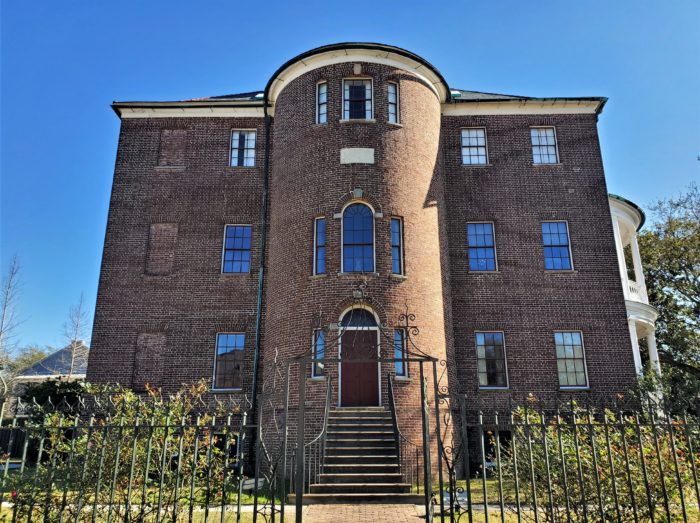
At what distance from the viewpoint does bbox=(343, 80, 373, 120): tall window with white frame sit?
17.7 metres

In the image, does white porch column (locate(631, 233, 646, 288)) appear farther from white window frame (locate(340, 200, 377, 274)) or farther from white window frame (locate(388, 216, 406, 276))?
white window frame (locate(340, 200, 377, 274))

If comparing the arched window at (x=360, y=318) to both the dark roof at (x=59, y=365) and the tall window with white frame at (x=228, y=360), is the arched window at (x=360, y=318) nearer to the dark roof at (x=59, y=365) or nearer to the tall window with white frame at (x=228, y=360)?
the tall window with white frame at (x=228, y=360)

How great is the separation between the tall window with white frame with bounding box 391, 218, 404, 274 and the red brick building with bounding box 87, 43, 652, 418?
77 mm

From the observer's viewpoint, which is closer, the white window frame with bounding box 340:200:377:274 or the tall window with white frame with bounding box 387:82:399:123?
the white window frame with bounding box 340:200:377:274

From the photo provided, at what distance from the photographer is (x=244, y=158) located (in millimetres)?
20375

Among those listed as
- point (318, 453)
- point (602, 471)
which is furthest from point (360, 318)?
point (602, 471)

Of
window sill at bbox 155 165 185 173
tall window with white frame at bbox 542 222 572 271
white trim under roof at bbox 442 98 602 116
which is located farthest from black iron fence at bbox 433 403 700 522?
window sill at bbox 155 165 185 173

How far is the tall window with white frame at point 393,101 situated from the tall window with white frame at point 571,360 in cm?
891

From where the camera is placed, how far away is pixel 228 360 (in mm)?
18234

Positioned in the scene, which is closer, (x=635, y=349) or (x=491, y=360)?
(x=491, y=360)

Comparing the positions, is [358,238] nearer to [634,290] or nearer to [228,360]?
[228,360]

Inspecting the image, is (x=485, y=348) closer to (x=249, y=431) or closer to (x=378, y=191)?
(x=378, y=191)

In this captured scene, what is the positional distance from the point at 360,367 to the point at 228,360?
5127 mm

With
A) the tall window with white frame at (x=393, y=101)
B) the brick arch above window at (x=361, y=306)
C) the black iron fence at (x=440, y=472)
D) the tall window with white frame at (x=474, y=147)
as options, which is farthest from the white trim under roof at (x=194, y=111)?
the black iron fence at (x=440, y=472)
